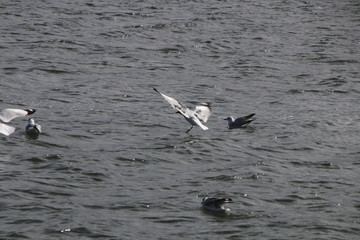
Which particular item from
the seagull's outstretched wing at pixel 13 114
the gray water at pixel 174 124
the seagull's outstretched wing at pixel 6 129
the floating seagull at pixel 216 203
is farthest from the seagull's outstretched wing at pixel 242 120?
the floating seagull at pixel 216 203

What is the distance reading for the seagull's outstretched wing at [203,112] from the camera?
45.2 feet

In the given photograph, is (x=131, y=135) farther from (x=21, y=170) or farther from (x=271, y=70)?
(x=271, y=70)

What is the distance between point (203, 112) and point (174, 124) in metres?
0.67

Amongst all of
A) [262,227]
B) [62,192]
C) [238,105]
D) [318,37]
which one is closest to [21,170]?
[62,192]

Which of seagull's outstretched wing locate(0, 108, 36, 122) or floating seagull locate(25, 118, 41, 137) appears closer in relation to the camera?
floating seagull locate(25, 118, 41, 137)

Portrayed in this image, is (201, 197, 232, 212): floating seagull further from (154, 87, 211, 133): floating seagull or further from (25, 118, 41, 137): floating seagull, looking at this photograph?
(25, 118, 41, 137): floating seagull

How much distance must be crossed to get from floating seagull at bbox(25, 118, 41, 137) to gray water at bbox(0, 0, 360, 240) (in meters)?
0.20

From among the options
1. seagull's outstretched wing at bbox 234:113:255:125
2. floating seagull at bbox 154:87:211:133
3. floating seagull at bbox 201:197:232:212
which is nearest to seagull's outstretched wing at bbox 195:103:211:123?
floating seagull at bbox 154:87:211:133

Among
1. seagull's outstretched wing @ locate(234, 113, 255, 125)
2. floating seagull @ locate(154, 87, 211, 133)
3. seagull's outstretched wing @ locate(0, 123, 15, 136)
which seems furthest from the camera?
seagull's outstretched wing @ locate(234, 113, 255, 125)

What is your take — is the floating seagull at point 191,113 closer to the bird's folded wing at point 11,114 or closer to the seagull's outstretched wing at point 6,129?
the bird's folded wing at point 11,114

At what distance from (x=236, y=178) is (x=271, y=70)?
26.4 feet

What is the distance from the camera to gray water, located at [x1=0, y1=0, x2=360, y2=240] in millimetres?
9602

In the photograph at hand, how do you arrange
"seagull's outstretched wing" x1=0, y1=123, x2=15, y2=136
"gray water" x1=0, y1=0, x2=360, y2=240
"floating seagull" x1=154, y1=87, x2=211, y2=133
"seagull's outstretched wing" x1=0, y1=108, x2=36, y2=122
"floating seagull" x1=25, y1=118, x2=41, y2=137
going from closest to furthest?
"gray water" x1=0, y1=0, x2=360, y2=240 → "seagull's outstretched wing" x1=0, y1=123, x2=15, y2=136 → "floating seagull" x1=25, y1=118, x2=41, y2=137 → "seagull's outstretched wing" x1=0, y1=108, x2=36, y2=122 → "floating seagull" x1=154, y1=87, x2=211, y2=133

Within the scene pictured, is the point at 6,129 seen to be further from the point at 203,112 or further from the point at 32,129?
the point at 203,112
